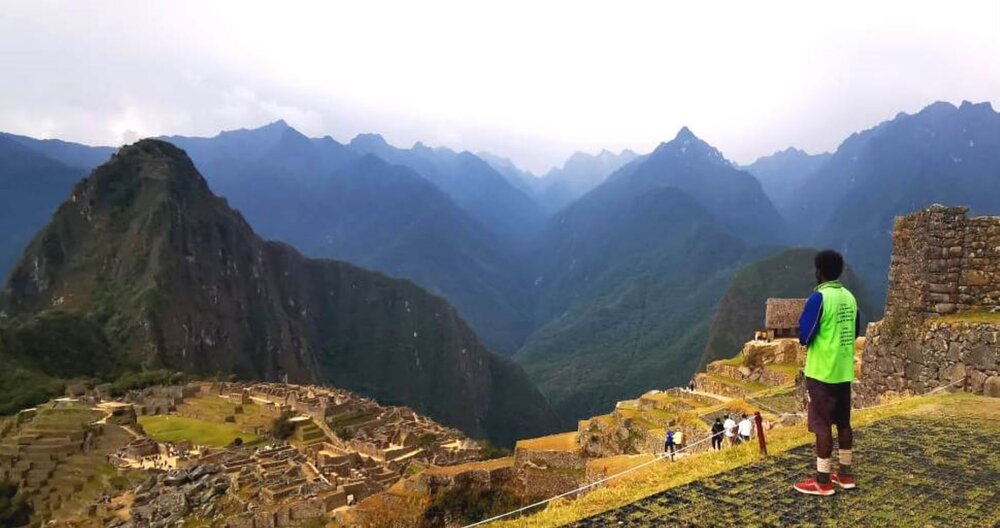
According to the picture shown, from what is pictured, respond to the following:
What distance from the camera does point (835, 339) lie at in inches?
217

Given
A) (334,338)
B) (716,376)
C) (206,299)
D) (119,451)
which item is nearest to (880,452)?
(716,376)

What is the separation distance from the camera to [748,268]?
441 feet

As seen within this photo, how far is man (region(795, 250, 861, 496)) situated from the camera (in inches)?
216

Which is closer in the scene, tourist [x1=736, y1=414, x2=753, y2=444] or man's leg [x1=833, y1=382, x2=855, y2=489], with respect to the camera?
man's leg [x1=833, y1=382, x2=855, y2=489]

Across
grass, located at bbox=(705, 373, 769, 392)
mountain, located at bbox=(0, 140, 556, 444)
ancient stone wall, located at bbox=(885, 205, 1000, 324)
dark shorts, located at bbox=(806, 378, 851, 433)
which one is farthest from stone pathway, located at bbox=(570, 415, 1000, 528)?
mountain, located at bbox=(0, 140, 556, 444)

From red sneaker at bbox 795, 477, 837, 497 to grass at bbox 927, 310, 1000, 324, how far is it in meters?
5.60

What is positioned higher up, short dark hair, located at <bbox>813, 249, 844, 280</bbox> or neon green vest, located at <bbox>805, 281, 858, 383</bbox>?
short dark hair, located at <bbox>813, 249, 844, 280</bbox>

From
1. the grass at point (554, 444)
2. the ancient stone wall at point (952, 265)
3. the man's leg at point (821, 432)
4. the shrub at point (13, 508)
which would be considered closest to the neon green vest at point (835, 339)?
the man's leg at point (821, 432)

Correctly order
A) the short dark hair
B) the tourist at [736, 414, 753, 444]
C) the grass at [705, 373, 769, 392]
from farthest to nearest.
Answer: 1. the grass at [705, 373, 769, 392]
2. the tourist at [736, 414, 753, 444]
3. the short dark hair

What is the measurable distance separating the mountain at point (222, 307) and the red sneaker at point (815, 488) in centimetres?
9561

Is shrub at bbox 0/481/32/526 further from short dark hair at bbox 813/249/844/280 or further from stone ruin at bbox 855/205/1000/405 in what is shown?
short dark hair at bbox 813/249/844/280

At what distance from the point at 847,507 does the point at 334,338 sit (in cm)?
17129

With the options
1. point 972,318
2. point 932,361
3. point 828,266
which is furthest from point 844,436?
point 972,318

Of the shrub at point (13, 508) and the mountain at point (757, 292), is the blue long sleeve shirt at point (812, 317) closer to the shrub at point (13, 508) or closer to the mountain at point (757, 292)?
the shrub at point (13, 508)
